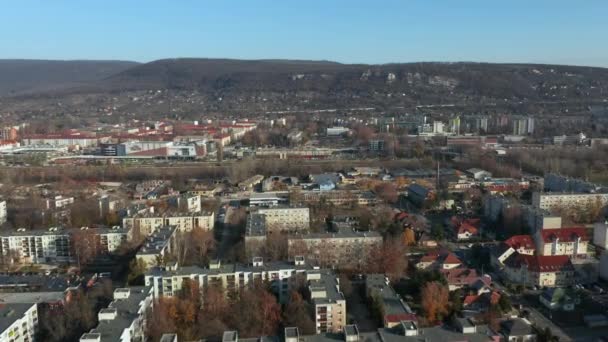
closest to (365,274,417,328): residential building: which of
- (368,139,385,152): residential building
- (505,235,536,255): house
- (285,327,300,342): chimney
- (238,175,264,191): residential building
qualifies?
(285,327,300,342): chimney

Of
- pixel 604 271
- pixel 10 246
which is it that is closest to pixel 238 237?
pixel 10 246

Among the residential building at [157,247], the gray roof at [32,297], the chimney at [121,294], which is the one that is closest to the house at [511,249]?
the residential building at [157,247]

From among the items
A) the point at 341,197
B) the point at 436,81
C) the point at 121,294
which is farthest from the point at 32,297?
the point at 436,81

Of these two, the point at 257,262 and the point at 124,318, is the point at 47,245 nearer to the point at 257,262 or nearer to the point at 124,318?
the point at 257,262

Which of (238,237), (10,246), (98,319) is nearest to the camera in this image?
(98,319)

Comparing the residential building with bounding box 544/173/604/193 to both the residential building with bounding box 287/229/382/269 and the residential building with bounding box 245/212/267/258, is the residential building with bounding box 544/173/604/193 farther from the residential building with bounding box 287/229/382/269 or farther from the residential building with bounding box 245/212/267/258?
the residential building with bounding box 245/212/267/258

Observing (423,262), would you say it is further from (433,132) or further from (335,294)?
(433,132)
